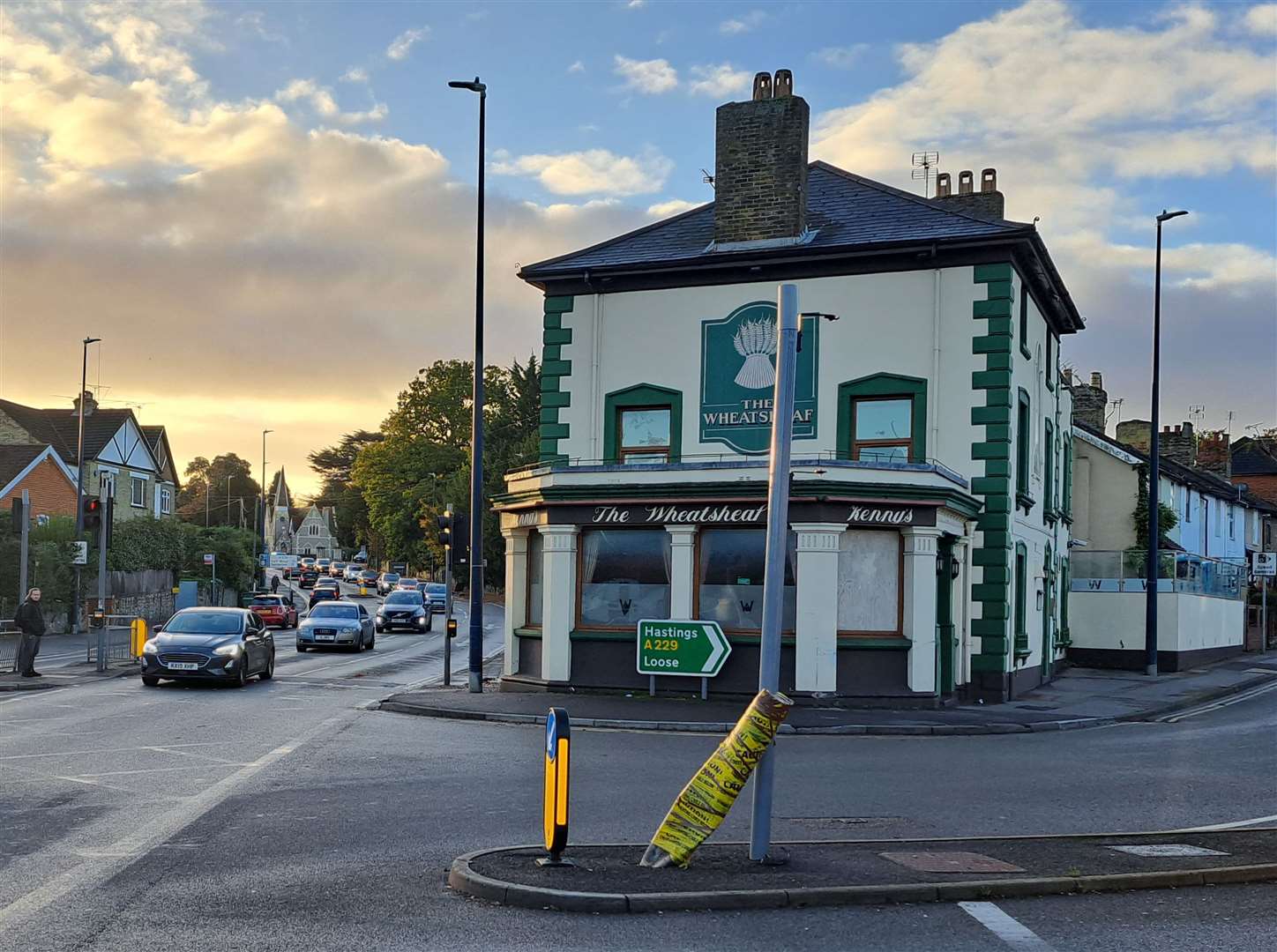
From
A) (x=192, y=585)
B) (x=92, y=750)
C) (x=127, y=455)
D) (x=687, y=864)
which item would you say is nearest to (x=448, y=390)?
(x=127, y=455)

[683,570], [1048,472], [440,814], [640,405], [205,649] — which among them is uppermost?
[640,405]

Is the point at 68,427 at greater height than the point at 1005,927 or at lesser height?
greater

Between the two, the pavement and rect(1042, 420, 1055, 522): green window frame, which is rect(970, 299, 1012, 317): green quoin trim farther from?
the pavement

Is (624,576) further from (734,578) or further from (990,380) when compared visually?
(990,380)

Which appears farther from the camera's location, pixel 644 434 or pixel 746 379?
pixel 644 434

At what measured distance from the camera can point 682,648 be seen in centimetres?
2253

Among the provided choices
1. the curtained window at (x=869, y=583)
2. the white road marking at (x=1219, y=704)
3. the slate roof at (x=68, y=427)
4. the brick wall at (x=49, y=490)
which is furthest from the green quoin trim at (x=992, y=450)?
the slate roof at (x=68, y=427)

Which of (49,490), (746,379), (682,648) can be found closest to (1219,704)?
(746,379)

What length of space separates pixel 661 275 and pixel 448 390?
→ 2901 inches

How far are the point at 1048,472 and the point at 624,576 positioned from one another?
12.0 metres

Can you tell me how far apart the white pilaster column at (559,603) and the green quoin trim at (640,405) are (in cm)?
345

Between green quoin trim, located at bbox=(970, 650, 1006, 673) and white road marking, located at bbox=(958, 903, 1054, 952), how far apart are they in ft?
55.8

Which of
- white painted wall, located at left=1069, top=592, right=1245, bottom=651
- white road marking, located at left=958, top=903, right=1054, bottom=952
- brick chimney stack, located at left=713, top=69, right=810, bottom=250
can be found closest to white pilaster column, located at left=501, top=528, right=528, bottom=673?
brick chimney stack, located at left=713, top=69, right=810, bottom=250

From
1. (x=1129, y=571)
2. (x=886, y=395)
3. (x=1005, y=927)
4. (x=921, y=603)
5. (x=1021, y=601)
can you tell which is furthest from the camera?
(x=1129, y=571)
